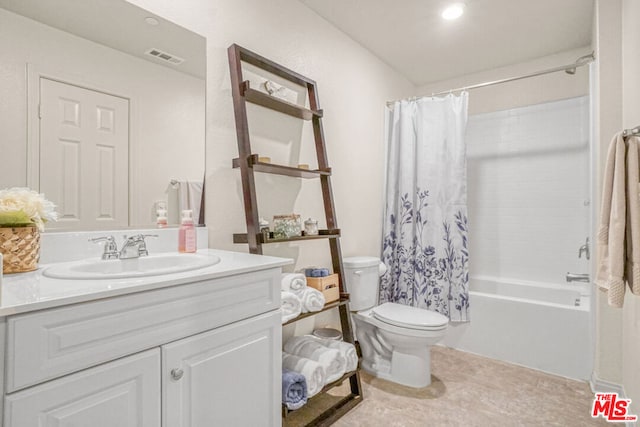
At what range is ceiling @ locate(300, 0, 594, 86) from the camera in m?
2.18

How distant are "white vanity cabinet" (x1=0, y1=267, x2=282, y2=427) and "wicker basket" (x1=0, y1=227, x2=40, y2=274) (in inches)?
14.9

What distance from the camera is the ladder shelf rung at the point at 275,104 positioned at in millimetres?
1679

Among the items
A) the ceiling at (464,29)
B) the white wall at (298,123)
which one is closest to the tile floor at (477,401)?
the white wall at (298,123)

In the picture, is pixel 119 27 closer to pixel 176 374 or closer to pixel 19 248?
pixel 19 248

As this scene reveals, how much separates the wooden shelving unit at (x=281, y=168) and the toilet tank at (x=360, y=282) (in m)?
0.27

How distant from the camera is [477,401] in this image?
1953 millimetres

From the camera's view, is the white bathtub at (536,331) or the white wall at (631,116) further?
the white bathtub at (536,331)

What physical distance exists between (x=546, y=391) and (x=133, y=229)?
245 cm

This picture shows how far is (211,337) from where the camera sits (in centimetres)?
110

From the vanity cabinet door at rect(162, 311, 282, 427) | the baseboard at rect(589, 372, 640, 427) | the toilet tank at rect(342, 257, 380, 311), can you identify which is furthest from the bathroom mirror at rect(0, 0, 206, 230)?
the baseboard at rect(589, 372, 640, 427)

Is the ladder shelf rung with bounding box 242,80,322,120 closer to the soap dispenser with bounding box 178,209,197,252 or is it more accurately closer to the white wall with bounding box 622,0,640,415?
the soap dispenser with bounding box 178,209,197,252

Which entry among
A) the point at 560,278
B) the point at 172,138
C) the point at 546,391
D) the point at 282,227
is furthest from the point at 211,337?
the point at 560,278

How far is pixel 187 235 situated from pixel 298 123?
1.02 metres

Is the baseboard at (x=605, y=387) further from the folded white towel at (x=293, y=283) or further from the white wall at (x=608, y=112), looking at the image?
the folded white towel at (x=293, y=283)
